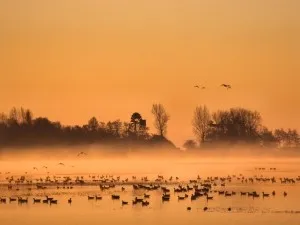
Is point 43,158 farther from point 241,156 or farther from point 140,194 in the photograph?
point 140,194

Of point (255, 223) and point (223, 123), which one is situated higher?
point (223, 123)

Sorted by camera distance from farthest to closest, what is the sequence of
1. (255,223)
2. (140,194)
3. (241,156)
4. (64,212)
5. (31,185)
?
1. (241,156)
2. (31,185)
3. (140,194)
4. (64,212)
5. (255,223)

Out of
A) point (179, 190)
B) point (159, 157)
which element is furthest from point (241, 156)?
point (179, 190)

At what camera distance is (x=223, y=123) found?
152 metres

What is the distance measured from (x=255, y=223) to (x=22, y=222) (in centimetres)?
1092

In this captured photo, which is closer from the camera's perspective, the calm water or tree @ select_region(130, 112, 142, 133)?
the calm water

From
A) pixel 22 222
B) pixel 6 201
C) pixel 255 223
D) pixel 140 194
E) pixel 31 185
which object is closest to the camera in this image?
pixel 255 223

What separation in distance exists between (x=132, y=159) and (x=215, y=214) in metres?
133

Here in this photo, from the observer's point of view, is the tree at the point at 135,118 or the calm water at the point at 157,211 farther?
the tree at the point at 135,118

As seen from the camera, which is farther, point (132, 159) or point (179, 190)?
point (132, 159)

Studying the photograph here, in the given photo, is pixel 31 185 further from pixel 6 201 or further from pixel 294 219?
pixel 294 219

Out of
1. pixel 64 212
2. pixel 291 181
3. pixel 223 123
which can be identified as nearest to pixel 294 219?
pixel 64 212

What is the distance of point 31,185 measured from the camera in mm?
73562

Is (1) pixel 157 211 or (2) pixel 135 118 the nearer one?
(1) pixel 157 211
